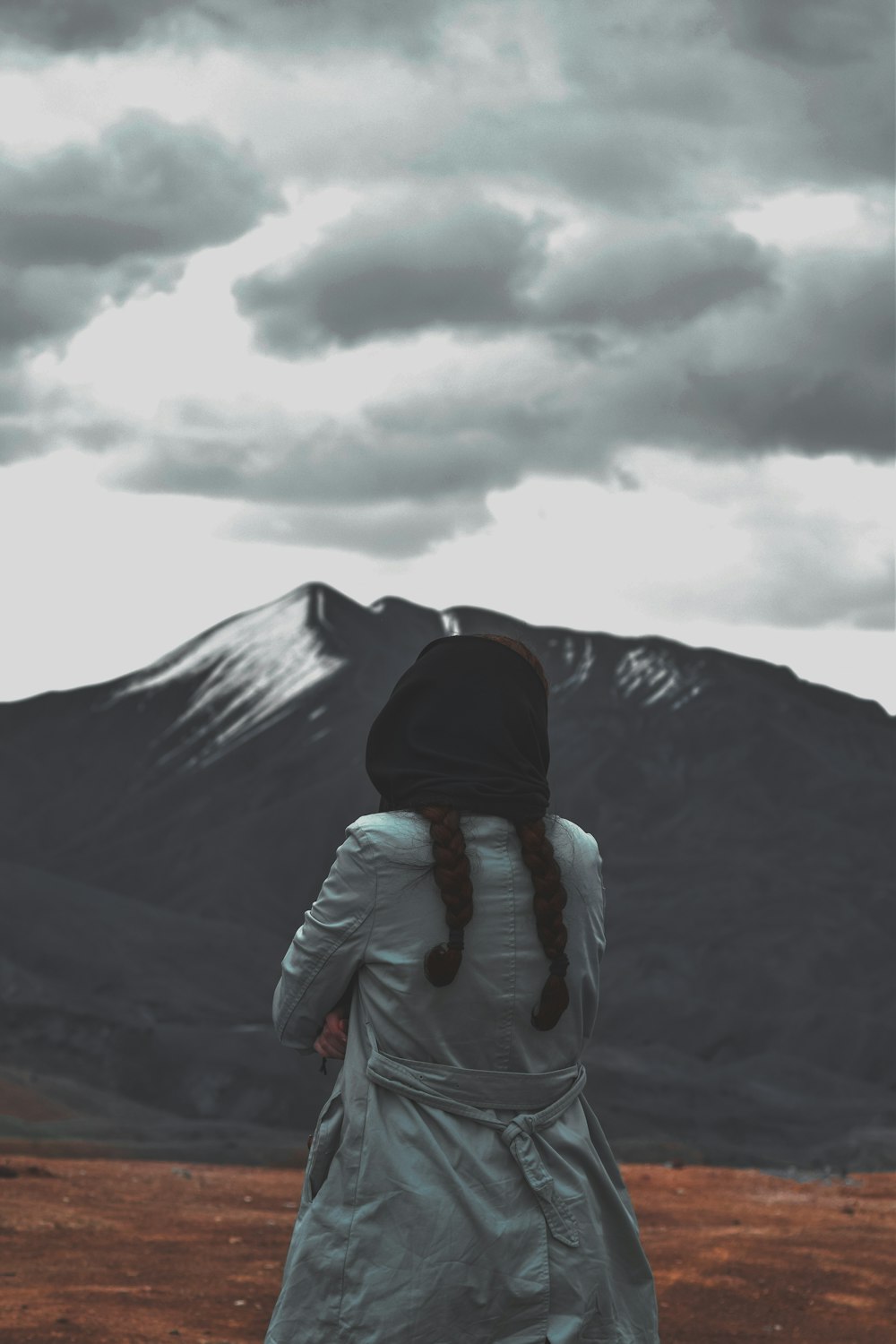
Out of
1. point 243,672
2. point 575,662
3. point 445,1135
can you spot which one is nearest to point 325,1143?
point 445,1135

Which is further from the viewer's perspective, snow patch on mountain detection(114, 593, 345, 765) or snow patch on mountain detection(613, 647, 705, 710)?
snow patch on mountain detection(613, 647, 705, 710)

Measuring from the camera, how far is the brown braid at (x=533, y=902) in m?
2.25

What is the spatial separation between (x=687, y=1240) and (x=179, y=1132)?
904 centimetres

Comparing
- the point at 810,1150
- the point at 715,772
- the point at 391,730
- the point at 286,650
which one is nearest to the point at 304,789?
the point at 286,650

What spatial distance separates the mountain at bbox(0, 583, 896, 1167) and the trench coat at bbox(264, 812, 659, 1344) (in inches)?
578

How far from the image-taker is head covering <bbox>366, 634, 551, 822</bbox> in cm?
235

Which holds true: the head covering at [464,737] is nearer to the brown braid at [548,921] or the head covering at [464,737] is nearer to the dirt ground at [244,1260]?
the brown braid at [548,921]

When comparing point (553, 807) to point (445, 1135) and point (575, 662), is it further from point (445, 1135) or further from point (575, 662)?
point (575, 662)

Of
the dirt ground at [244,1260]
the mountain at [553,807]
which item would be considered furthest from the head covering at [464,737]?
the mountain at [553,807]

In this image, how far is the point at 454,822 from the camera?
2.28 metres

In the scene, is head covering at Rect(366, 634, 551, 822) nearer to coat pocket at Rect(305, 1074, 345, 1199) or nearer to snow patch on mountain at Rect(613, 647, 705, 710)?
coat pocket at Rect(305, 1074, 345, 1199)

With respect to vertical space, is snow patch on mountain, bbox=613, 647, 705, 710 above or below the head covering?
above

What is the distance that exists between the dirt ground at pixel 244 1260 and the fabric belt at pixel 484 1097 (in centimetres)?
357

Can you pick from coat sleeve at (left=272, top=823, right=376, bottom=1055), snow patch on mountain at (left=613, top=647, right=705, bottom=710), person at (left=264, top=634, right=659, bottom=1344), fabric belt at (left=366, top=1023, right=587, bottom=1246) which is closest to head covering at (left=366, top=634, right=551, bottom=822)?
person at (left=264, top=634, right=659, bottom=1344)
